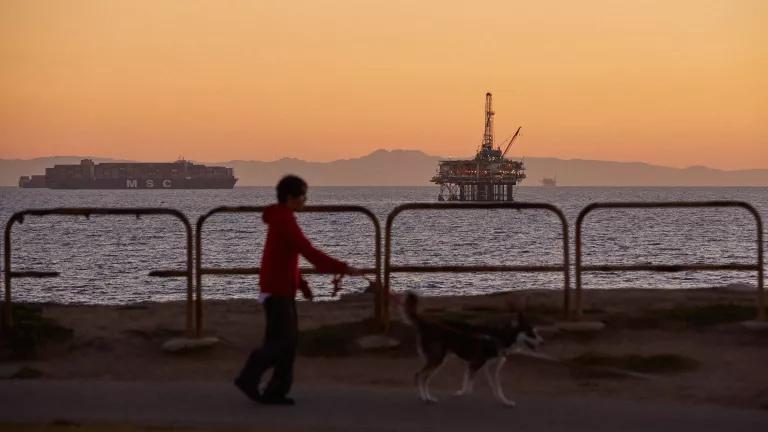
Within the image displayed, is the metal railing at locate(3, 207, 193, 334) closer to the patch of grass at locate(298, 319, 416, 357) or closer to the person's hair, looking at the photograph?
the patch of grass at locate(298, 319, 416, 357)

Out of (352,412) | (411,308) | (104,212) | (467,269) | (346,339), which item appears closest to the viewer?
(352,412)

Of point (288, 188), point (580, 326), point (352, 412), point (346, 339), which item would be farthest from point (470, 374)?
point (580, 326)

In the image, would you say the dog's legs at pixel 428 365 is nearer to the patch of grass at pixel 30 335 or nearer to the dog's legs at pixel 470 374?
the dog's legs at pixel 470 374

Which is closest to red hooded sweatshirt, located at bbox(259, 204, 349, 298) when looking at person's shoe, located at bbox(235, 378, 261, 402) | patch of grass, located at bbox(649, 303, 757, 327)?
person's shoe, located at bbox(235, 378, 261, 402)

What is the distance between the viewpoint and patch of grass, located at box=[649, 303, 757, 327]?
1227cm

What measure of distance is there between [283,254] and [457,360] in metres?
2.94

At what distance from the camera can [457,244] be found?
75.8m

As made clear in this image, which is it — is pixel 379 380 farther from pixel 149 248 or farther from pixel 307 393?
pixel 149 248

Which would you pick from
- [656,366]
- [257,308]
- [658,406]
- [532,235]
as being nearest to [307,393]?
[658,406]

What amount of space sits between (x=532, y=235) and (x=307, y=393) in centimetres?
8173

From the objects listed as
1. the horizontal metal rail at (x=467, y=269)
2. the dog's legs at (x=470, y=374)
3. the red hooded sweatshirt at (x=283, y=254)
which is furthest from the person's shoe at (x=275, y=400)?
the horizontal metal rail at (x=467, y=269)

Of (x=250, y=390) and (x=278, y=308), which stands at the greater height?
(x=278, y=308)

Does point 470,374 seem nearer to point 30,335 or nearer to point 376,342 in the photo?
point 376,342

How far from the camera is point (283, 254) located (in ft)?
27.2
